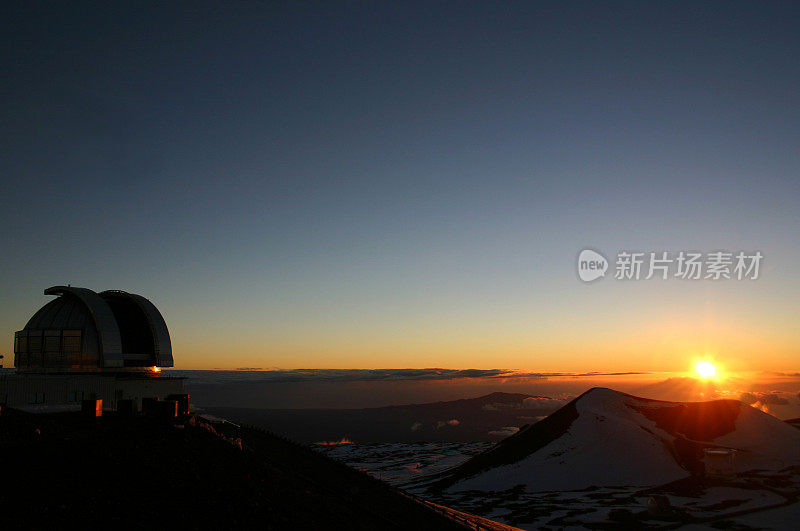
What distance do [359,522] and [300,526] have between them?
247 inches

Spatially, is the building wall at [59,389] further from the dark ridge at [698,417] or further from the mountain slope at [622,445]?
the dark ridge at [698,417]

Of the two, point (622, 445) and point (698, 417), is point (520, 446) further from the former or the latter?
point (698, 417)

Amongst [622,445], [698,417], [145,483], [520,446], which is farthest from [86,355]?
[698,417]

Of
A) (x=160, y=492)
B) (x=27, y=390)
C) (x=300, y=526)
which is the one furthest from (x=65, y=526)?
(x=27, y=390)

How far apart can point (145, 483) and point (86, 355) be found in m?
31.0

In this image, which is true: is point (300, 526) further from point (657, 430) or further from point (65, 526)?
point (657, 430)

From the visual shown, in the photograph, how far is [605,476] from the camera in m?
86.6

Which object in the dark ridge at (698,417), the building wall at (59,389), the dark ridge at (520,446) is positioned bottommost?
the dark ridge at (520,446)

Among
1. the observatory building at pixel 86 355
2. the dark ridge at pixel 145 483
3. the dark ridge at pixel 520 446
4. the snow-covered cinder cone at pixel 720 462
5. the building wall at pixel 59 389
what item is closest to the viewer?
the dark ridge at pixel 145 483

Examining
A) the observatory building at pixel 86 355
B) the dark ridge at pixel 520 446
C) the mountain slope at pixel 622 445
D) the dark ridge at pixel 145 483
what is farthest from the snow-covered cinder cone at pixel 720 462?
the observatory building at pixel 86 355

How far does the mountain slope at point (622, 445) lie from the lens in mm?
86562

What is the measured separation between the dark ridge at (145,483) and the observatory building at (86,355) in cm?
1416

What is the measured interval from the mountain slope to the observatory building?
5766 centimetres

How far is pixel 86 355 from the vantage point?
45.2 metres
